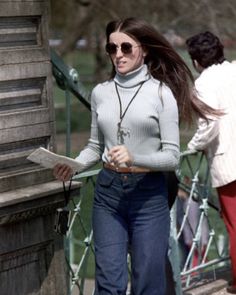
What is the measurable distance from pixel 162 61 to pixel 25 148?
2.47ft

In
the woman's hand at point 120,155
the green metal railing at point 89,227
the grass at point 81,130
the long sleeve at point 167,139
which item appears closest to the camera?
the woman's hand at point 120,155

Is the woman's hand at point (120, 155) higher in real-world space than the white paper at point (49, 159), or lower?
higher

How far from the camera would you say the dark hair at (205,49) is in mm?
6645

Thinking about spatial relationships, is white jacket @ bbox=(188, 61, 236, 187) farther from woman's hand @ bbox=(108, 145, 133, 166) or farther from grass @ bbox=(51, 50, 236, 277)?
woman's hand @ bbox=(108, 145, 133, 166)

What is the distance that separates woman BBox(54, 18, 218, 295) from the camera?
4746 millimetres

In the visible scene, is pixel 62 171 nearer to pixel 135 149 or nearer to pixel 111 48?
pixel 135 149

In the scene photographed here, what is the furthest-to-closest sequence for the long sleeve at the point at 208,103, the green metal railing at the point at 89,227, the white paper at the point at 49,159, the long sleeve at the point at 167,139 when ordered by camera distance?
the long sleeve at the point at 208,103
the green metal railing at the point at 89,227
the long sleeve at the point at 167,139
the white paper at the point at 49,159

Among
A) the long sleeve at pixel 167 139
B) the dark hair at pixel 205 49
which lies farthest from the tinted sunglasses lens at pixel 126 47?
the dark hair at pixel 205 49

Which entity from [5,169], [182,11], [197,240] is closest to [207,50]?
[197,240]

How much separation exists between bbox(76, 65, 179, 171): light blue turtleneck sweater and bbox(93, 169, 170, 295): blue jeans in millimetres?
139

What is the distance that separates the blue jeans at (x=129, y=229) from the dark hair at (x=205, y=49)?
1.92m

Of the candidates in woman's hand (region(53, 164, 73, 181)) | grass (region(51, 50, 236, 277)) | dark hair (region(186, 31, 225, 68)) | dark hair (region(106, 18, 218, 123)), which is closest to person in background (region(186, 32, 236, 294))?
dark hair (region(186, 31, 225, 68))

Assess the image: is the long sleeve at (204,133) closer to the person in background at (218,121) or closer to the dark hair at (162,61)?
the person in background at (218,121)

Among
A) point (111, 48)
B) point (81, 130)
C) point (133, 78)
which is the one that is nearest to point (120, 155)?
point (133, 78)
